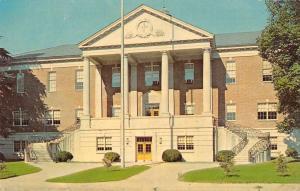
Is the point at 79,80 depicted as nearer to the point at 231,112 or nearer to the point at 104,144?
the point at 104,144

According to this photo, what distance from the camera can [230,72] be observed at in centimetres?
5578

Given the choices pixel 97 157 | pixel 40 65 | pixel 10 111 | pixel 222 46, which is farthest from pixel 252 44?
pixel 10 111

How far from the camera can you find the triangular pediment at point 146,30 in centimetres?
5259

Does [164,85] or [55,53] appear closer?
[164,85]

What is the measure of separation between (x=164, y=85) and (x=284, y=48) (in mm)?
14521

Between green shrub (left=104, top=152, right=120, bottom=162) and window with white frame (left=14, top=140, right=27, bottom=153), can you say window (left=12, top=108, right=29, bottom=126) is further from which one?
green shrub (left=104, top=152, right=120, bottom=162)

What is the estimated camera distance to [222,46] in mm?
55719

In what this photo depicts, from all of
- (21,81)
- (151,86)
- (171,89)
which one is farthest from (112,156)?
(21,81)

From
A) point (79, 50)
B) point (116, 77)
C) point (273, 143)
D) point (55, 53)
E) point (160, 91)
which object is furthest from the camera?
point (55, 53)

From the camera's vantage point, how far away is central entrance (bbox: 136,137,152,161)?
52562 mm

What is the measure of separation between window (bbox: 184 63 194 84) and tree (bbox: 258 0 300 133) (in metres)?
13.6

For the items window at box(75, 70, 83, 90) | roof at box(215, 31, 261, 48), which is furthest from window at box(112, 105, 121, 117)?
roof at box(215, 31, 261, 48)

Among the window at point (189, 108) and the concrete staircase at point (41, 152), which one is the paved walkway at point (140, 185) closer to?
the concrete staircase at point (41, 152)

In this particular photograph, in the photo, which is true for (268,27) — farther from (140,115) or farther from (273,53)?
(140,115)
